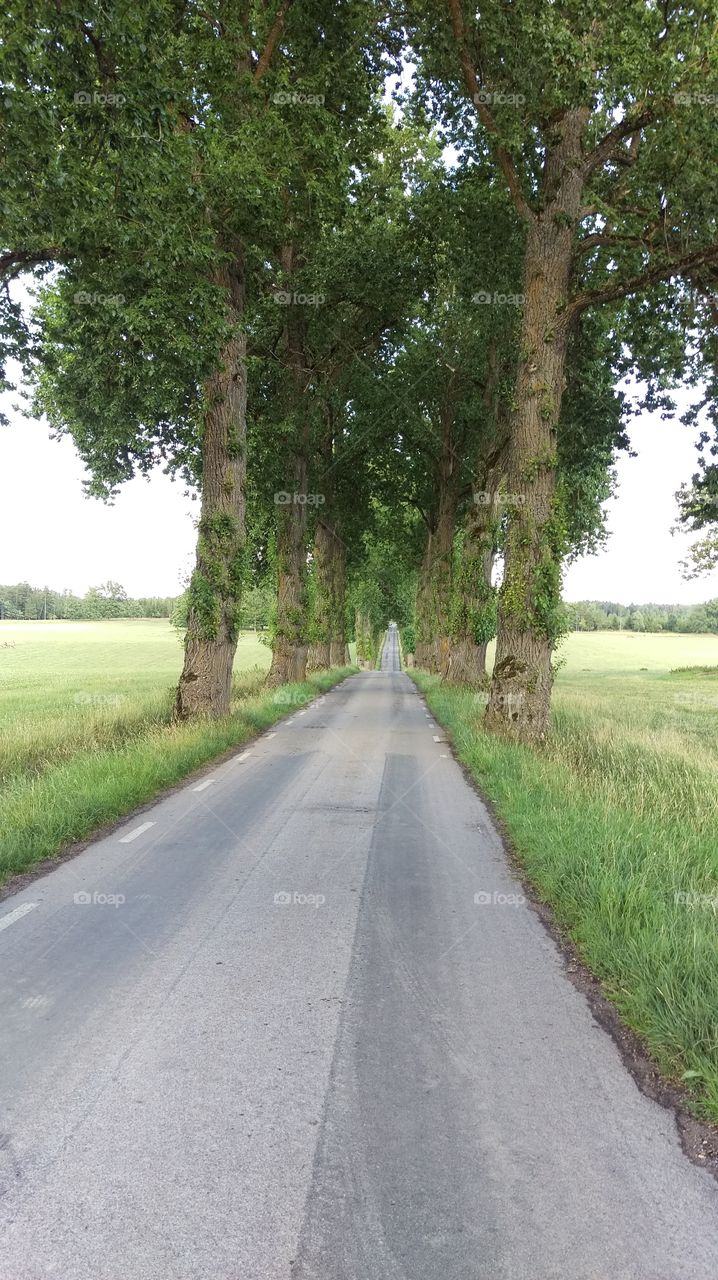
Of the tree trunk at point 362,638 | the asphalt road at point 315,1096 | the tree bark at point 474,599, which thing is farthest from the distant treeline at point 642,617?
the asphalt road at point 315,1096

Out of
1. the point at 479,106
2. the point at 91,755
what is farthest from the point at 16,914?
the point at 479,106

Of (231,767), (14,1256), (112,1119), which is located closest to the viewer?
(14,1256)

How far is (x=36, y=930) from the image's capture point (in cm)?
479

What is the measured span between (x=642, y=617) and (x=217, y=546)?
154m

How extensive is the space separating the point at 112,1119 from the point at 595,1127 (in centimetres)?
194

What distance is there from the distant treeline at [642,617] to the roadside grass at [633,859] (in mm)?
122880

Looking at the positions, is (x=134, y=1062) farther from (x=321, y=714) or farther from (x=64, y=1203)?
(x=321, y=714)

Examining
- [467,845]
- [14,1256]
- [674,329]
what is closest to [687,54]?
[674,329]

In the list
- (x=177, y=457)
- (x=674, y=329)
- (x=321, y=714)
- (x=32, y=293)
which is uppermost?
(x=32, y=293)

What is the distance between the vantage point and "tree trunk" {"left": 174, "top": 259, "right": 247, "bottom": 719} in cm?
1348

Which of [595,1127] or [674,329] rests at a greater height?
[674,329]

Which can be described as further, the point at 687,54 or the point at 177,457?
the point at 177,457

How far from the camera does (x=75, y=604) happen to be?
162m

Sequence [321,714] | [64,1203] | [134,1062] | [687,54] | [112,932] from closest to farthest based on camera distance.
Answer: [64,1203]
[134,1062]
[112,932]
[687,54]
[321,714]
